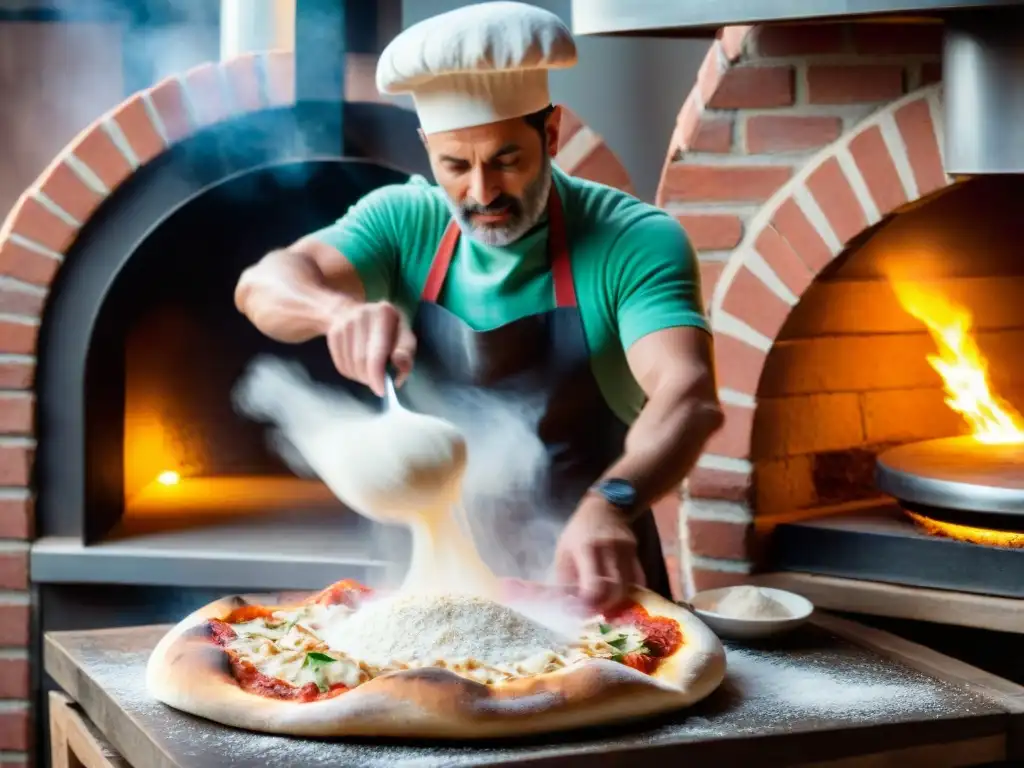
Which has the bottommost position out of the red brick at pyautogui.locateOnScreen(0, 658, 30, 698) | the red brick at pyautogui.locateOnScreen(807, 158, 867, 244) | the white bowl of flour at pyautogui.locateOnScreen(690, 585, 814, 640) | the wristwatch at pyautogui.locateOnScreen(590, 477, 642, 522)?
the red brick at pyautogui.locateOnScreen(0, 658, 30, 698)

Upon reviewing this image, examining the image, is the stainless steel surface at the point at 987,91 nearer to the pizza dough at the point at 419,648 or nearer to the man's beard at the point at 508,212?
the man's beard at the point at 508,212

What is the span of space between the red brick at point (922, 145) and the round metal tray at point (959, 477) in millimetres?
519

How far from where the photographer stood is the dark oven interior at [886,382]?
2.74m

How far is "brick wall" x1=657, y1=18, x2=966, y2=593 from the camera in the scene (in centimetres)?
264

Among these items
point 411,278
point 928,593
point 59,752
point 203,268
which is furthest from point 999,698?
point 203,268

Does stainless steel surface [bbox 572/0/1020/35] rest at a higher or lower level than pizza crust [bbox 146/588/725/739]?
higher

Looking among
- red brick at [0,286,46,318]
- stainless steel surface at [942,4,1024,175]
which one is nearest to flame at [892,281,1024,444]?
stainless steel surface at [942,4,1024,175]

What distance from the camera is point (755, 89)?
2744 mm

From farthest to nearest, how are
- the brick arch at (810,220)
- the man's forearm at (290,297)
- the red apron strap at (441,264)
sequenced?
the brick arch at (810,220), the red apron strap at (441,264), the man's forearm at (290,297)

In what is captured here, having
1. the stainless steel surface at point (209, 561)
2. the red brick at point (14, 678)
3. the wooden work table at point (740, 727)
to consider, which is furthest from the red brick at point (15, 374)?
the wooden work table at point (740, 727)

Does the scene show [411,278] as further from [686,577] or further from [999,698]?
[999,698]

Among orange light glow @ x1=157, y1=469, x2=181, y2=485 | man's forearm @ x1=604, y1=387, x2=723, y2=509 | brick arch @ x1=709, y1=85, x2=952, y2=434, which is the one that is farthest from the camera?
orange light glow @ x1=157, y1=469, x2=181, y2=485

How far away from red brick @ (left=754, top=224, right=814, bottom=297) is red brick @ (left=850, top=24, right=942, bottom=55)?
382mm

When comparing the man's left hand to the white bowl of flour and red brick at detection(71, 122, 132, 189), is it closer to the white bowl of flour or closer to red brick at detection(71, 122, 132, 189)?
the white bowl of flour
